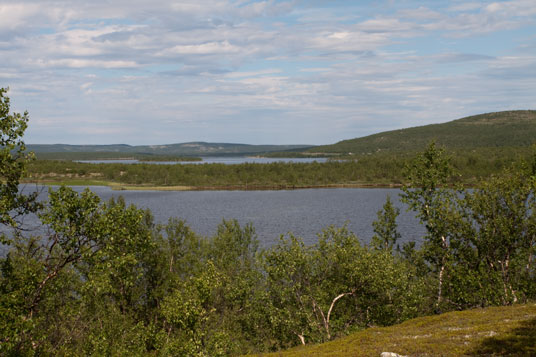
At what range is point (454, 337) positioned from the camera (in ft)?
90.5

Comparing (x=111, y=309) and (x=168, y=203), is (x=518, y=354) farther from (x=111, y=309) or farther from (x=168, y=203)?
(x=168, y=203)

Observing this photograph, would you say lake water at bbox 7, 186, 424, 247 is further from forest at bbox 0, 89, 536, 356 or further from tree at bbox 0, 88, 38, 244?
tree at bbox 0, 88, 38, 244

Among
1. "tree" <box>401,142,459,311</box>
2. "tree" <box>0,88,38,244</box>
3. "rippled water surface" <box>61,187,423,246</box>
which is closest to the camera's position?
"tree" <box>0,88,38,244</box>

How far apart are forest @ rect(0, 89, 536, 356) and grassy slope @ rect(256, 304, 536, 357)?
338 cm

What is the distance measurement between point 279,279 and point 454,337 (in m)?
13.7

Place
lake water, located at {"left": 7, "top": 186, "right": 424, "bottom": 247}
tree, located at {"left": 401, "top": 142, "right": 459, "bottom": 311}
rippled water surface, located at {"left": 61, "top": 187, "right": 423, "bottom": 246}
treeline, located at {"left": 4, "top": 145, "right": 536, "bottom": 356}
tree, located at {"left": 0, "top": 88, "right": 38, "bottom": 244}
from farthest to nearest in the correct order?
rippled water surface, located at {"left": 61, "top": 187, "right": 423, "bottom": 246} → lake water, located at {"left": 7, "top": 186, "right": 424, "bottom": 247} → tree, located at {"left": 401, "top": 142, "right": 459, "bottom": 311} → treeline, located at {"left": 4, "top": 145, "right": 536, "bottom": 356} → tree, located at {"left": 0, "top": 88, "right": 38, "bottom": 244}

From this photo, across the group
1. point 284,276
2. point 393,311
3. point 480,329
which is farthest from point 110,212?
point 393,311

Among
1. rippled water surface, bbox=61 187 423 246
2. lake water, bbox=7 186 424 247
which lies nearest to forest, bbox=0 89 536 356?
lake water, bbox=7 186 424 247

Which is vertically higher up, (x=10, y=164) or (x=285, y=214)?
(x=10, y=164)

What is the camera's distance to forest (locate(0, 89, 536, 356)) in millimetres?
21969

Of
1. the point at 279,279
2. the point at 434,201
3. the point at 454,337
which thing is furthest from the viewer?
the point at 434,201

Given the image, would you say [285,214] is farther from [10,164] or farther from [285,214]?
[10,164]

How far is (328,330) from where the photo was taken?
36.1m

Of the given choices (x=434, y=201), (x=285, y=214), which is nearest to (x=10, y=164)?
(x=434, y=201)
